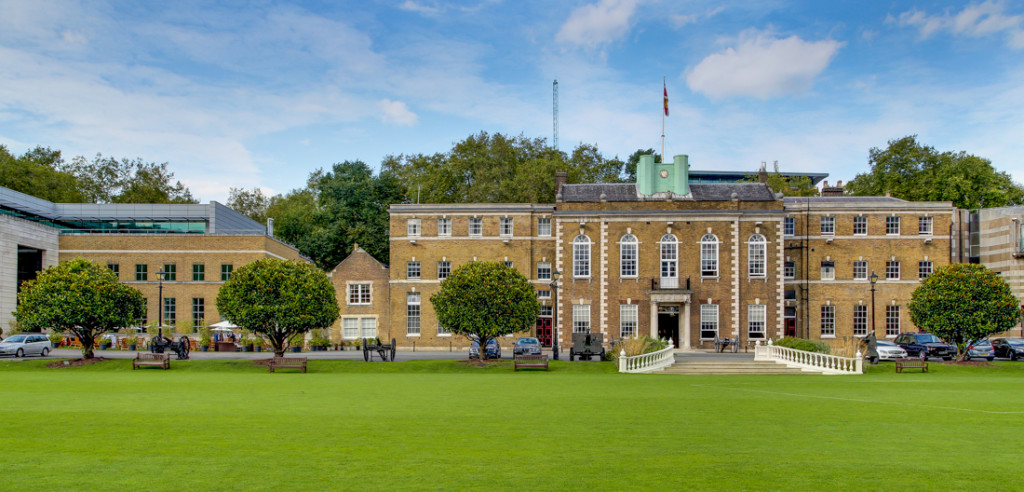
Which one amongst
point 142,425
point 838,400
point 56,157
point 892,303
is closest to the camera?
point 142,425

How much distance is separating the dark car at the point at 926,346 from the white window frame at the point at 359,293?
3420 centimetres

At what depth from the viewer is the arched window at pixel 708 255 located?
173ft

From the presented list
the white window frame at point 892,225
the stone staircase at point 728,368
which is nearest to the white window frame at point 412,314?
the stone staircase at point 728,368

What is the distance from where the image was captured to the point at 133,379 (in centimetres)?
2847

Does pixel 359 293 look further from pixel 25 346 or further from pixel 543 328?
pixel 25 346

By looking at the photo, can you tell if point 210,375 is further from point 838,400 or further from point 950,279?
point 950,279

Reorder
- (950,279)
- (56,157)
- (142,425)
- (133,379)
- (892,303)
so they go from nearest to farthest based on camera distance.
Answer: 1. (142,425)
2. (133,379)
3. (950,279)
4. (892,303)
5. (56,157)

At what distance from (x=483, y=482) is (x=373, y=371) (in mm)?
25201

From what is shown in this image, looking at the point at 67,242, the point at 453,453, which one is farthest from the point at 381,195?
the point at 453,453

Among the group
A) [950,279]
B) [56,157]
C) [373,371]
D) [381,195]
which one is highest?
[56,157]

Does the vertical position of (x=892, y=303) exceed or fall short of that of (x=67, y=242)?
it falls short

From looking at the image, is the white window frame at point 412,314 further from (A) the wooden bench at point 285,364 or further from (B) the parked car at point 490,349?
(A) the wooden bench at point 285,364

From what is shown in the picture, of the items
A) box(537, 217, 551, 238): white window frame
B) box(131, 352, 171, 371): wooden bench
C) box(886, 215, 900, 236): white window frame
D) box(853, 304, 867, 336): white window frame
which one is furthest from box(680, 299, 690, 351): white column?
box(131, 352, 171, 371): wooden bench

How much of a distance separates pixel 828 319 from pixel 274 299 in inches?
1485
